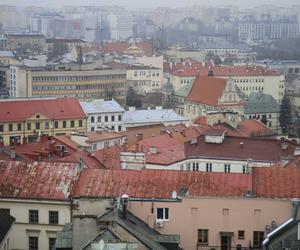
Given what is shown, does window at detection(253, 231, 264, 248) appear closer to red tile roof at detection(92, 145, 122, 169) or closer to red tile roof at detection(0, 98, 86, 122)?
red tile roof at detection(92, 145, 122, 169)

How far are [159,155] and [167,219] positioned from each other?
10834mm

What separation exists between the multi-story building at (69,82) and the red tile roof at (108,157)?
126 ft

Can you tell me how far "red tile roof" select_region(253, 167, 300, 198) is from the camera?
19531 millimetres

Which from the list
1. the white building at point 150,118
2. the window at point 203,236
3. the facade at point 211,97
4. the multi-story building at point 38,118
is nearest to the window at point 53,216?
the window at point 203,236

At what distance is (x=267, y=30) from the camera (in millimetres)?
179750

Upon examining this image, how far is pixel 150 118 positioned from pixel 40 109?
6.74m

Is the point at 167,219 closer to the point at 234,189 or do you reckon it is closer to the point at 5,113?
the point at 234,189

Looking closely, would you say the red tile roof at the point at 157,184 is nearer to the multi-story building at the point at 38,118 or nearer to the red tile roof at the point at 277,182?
the red tile roof at the point at 277,182

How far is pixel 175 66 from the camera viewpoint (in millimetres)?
85250

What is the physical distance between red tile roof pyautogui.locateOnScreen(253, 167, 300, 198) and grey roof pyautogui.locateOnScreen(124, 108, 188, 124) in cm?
2846

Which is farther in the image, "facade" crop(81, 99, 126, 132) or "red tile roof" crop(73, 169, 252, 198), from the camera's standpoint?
"facade" crop(81, 99, 126, 132)

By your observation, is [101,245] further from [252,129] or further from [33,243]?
[252,129]

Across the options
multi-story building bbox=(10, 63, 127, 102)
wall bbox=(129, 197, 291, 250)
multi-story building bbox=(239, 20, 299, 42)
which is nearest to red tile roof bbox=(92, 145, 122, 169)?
wall bbox=(129, 197, 291, 250)

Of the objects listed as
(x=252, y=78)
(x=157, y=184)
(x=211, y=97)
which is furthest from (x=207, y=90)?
(x=157, y=184)
